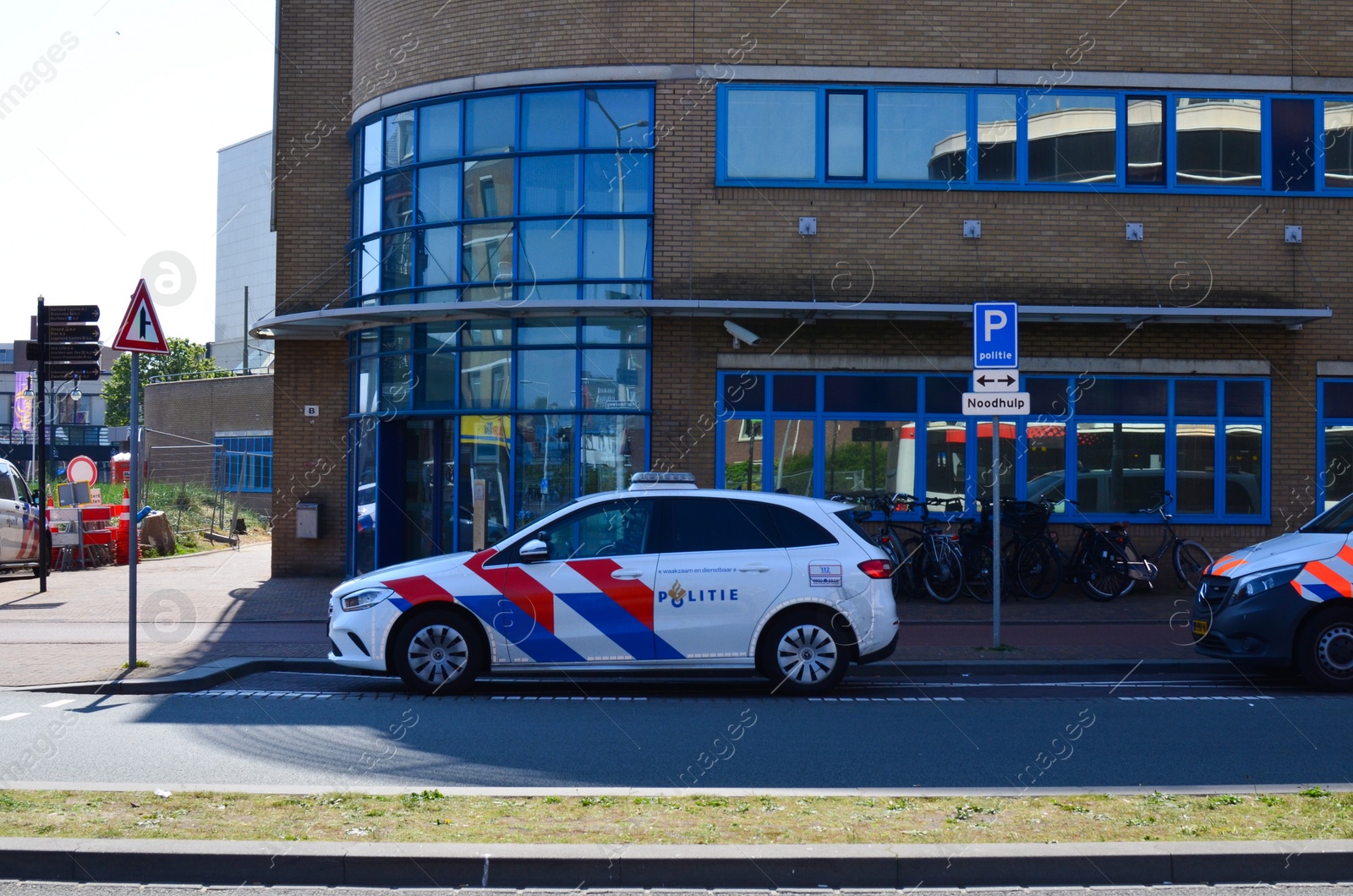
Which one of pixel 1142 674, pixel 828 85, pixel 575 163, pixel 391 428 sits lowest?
pixel 1142 674

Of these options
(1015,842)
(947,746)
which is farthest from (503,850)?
(947,746)

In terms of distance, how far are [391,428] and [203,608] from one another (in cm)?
357

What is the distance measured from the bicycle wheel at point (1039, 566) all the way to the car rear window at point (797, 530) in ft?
22.9

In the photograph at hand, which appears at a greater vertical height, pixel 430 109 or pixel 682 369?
pixel 430 109

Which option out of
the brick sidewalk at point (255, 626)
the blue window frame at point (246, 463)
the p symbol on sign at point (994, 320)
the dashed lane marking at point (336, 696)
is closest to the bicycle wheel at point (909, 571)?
the brick sidewalk at point (255, 626)

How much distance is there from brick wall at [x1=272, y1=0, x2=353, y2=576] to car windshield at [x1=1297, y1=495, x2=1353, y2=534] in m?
13.1

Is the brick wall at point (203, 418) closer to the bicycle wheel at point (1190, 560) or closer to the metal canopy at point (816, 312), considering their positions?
the metal canopy at point (816, 312)

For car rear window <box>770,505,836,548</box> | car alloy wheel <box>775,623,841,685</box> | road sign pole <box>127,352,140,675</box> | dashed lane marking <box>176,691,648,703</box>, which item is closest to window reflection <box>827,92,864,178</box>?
car rear window <box>770,505,836,548</box>

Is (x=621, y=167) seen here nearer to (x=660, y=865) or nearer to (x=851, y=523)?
(x=851, y=523)

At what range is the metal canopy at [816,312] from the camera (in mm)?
15617

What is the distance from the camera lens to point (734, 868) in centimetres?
514

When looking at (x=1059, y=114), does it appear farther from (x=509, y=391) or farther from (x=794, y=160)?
(x=509, y=391)

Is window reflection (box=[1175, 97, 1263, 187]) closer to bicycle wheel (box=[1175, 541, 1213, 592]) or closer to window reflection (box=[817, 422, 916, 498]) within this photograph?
bicycle wheel (box=[1175, 541, 1213, 592])

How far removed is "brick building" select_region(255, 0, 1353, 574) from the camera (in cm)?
1638
